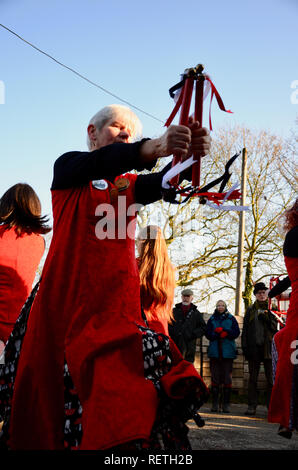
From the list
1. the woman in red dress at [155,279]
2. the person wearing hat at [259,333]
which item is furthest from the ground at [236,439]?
the person wearing hat at [259,333]

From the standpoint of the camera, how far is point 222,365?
9734 millimetres

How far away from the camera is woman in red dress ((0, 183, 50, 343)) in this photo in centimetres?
369

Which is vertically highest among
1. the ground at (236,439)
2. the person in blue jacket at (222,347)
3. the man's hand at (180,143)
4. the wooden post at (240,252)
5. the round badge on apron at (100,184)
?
the wooden post at (240,252)

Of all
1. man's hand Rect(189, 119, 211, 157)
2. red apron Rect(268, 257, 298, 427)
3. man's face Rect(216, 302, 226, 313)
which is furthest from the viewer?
man's face Rect(216, 302, 226, 313)

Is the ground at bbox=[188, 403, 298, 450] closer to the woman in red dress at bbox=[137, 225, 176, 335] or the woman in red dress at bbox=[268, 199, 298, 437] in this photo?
the woman in red dress at bbox=[268, 199, 298, 437]

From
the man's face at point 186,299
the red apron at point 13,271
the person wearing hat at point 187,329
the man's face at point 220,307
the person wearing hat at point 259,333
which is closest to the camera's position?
the red apron at point 13,271

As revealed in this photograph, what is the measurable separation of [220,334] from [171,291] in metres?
5.46

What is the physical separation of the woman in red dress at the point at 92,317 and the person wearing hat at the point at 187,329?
772 cm

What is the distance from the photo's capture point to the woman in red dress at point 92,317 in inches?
71.9

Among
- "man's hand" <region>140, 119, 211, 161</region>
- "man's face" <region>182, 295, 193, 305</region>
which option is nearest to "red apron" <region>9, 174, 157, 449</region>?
"man's hand" <region>140, 119, 211, 161</region>

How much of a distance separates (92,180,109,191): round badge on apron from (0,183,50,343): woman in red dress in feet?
5.42

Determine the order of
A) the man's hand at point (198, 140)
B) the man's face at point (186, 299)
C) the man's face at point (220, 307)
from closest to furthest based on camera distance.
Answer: the man's hand at point (198, 140) < the man's face at point (220, 307) < the man's face at point (186, 299)

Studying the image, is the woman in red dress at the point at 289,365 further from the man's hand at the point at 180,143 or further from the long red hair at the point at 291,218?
the man's hand at the point at 180,143

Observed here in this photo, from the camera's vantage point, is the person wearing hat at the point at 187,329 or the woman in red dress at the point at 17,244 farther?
the person wearing hat at the point at 187,329
